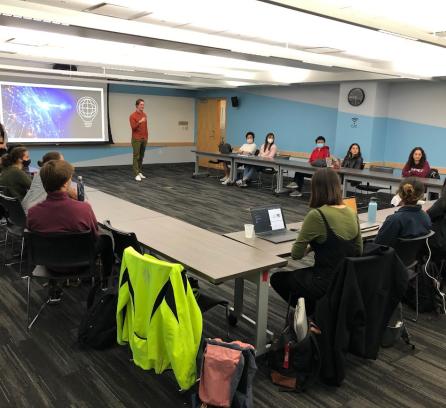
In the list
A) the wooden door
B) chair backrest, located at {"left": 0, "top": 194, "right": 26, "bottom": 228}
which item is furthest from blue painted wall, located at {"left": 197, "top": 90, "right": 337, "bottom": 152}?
chair backrest, located at {"left": 0, "top": 194, "right": 26, "bottom": 228}

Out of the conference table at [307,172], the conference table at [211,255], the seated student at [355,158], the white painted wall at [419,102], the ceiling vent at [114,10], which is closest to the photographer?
the conference table at [211,255]

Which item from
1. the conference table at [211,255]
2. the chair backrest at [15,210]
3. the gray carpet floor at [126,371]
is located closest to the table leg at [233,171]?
the gray carpet floor at [126,371]

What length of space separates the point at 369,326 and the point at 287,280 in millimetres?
590

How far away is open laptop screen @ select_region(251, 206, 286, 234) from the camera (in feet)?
10.4

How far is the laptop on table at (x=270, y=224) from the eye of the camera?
10.3 feet

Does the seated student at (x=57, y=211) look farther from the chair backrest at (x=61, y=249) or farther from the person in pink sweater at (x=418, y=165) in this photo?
the person in pink sweater at (x=418, y=165)

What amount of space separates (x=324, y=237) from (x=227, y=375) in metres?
1.00

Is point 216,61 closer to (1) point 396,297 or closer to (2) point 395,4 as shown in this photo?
(2) point 395,4

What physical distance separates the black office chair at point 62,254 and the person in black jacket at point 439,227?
108 inches

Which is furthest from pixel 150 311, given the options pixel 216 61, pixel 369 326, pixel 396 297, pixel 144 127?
pixel 144 127

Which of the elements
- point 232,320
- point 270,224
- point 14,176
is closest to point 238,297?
point 232,320

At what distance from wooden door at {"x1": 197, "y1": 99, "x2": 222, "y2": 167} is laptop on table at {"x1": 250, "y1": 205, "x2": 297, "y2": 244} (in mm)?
9620

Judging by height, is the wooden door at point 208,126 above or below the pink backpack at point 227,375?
above

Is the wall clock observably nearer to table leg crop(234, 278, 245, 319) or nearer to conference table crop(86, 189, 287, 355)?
conference table crop(86, 189, 287, 355)
